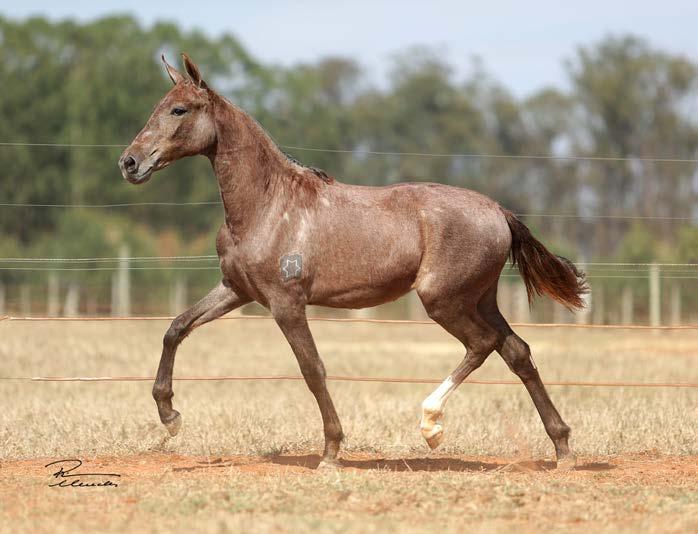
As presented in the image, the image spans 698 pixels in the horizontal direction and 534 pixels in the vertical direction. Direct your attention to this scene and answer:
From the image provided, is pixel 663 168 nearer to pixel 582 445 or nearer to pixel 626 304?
pixel 626 304

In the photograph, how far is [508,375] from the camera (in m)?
13.9

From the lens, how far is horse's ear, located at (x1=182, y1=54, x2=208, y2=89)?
6742mm

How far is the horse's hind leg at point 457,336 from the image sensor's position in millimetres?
6758

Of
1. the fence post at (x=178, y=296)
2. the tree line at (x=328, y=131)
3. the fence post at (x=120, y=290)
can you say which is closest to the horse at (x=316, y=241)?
the fence post at (x=120, y=290)

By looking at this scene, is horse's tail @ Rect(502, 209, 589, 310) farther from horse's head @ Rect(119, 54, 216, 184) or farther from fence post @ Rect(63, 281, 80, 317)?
fence post @ Rect(63, 281, 80, 317)

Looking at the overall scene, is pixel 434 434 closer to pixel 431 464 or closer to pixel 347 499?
pixel 431 464

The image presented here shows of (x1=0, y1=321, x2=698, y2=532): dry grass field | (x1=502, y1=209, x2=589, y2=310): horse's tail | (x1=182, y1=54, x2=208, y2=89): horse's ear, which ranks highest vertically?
(x1=182, y1=54, x2=208, y2=89): horse's ear

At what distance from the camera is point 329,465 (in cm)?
681

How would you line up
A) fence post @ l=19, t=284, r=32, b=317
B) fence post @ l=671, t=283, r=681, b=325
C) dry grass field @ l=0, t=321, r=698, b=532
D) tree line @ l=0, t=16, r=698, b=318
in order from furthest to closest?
tree line @ l=0, t=16, r=698, b=318, fence post @ l=19, t=284, r=32, b=317, fence post @ l=671, t=283, r=681, b=325, dry grass field @ l=0, t=321, r=698, b=532

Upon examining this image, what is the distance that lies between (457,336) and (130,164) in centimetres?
233
